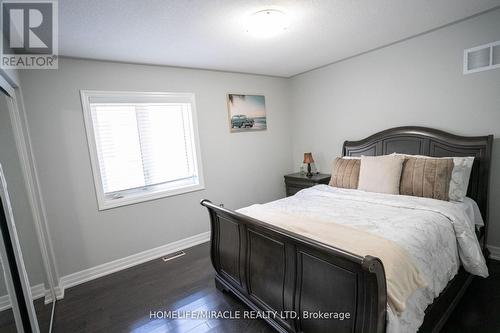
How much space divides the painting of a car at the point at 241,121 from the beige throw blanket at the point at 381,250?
221 cm

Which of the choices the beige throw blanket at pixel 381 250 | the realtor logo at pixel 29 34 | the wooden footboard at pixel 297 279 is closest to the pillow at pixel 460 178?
the beige throw blanket at pixel 381 250

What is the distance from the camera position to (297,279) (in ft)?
4.94

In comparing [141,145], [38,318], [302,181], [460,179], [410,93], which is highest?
[410,93]

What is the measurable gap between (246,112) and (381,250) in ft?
9.79

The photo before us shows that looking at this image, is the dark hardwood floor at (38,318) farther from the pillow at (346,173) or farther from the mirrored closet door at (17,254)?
the pillow at (346,173)

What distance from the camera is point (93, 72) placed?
106 inches

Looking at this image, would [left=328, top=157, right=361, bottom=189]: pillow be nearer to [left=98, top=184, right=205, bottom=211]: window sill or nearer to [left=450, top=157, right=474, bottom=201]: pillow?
[left=450, top=157, right=474, bottom=201]: pillow

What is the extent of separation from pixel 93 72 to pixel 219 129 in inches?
66.3

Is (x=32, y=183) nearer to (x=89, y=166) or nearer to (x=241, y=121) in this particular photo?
(x=89, y=166)

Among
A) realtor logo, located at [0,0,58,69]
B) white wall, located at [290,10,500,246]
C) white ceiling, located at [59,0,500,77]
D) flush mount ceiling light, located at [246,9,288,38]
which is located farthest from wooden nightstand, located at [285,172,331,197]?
realtor logo, located at [0,0,58,69]

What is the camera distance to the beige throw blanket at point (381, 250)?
125cm

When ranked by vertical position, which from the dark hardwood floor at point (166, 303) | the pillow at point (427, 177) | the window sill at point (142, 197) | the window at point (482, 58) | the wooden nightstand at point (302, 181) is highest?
the window at point (482, 58)

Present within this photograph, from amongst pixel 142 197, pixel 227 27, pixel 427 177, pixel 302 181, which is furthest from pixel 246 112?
pixel 427 177

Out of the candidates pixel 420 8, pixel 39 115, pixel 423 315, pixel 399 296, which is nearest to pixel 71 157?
pixel 39 115
